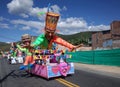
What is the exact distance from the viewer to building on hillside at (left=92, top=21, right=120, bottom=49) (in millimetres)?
38219

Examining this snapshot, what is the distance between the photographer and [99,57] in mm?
20625

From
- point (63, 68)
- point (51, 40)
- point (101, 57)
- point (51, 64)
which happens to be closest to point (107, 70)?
point (101, 57)

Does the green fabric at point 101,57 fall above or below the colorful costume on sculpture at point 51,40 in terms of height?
below

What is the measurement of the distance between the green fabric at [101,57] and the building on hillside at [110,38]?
14381 mm

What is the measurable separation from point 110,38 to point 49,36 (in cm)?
3314

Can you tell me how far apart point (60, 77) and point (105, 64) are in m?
10.7

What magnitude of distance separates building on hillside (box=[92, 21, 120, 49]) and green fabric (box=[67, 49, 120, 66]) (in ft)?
47.2

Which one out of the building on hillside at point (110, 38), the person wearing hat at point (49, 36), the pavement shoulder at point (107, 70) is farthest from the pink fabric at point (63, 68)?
the building on hillside at point (110, 38)

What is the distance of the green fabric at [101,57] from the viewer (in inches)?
692

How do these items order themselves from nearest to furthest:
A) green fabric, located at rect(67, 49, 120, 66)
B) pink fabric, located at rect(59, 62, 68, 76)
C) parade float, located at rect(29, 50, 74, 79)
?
parade float, located at rect(29, 50, 74, 79) < pink fabric, located at rect(59, 62, 68, 76) < green fabric, located at rect(67, 49, 120, 66)

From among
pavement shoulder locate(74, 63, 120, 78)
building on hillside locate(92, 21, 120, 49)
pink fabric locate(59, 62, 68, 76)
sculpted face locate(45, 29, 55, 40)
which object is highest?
building on hillside locate(92, 21, 120, 49)

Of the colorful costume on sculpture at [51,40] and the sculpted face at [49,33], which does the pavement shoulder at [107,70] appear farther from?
the sculpted face at [49,33]

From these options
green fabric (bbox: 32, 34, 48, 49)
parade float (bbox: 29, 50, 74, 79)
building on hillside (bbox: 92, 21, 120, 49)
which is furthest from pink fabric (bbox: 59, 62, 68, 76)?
building on hillside (bbox: 92, 21, 120, 49)

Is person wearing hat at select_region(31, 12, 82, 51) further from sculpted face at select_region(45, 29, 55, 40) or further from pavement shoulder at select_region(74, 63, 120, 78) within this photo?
pavement shoulder at select_region(74, 63, 120, 78)
